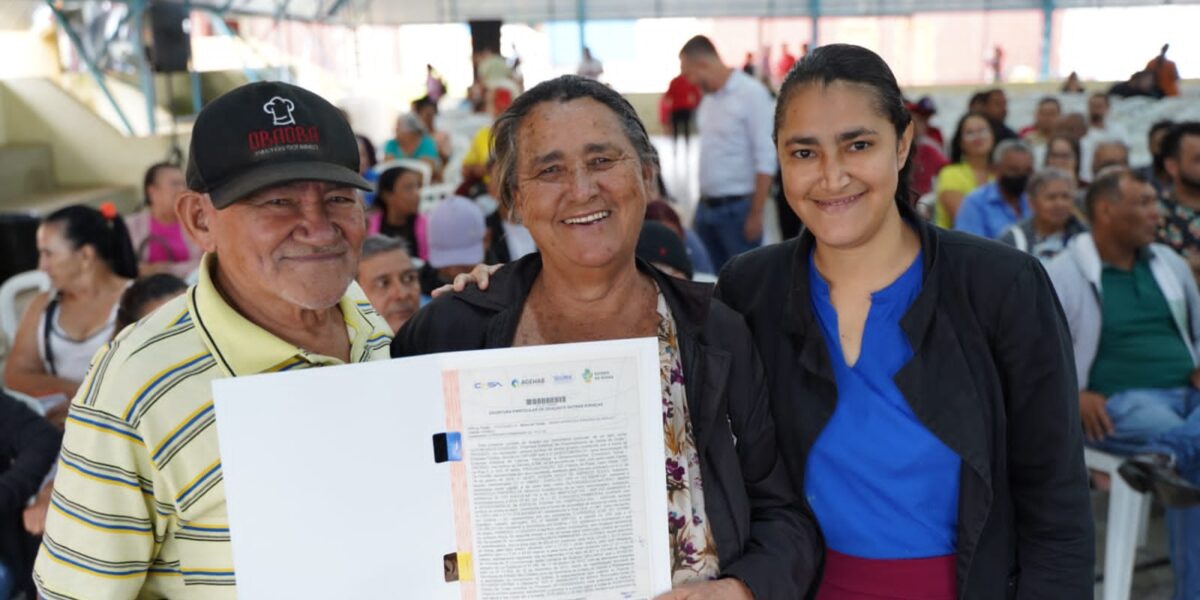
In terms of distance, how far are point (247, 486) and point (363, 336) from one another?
0.39 meters

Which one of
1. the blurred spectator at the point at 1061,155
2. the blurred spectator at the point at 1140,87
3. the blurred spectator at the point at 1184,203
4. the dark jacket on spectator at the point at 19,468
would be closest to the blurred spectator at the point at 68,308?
the dark jacket on spectator at the point at 19,468

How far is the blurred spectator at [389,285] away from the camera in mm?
3451

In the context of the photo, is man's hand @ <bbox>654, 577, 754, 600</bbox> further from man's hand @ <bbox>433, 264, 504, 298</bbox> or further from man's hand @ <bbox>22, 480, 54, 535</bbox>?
man's hand @ <bbox>22, 480, 54, 535</bbox>

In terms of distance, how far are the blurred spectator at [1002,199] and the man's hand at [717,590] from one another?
4.82 meters

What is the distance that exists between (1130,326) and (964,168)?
11.0ft

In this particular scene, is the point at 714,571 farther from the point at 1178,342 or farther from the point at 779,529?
the point at 1178,342

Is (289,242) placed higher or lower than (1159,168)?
higher

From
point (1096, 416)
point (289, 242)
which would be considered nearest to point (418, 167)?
point (1096, 416)

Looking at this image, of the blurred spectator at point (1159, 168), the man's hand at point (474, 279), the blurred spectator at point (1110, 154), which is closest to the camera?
the man's hand at point (474, 279)

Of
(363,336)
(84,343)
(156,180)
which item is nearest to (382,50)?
(156,180)

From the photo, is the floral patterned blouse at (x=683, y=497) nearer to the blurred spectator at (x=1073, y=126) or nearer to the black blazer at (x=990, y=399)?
the black blazer at (x=990, y=399)

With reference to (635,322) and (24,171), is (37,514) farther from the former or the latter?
(24,171)

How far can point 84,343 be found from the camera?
13.4 feet

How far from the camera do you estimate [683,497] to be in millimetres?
1438
